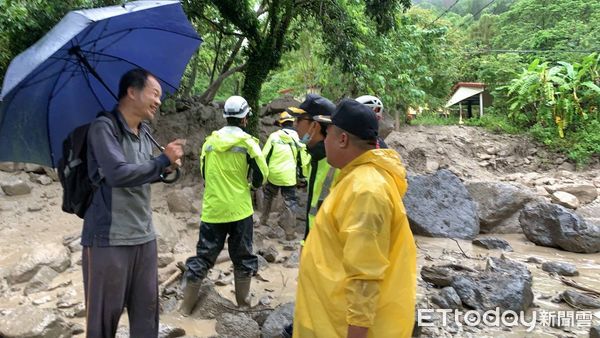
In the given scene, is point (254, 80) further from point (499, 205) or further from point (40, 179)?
point (499, 205)

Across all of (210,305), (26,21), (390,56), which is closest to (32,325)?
(210,305)

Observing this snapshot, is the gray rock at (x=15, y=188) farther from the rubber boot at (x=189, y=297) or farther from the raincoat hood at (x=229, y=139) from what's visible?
the raincoat hood at (x=229, y=139)

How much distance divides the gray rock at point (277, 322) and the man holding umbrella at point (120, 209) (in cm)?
131

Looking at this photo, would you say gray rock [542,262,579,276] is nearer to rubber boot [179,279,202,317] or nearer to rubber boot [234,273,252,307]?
rubber boot [234,273,252,307]

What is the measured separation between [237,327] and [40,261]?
9.01ft

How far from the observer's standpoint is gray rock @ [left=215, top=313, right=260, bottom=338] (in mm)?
3564

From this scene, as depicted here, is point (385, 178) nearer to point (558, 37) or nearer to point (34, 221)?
point (34, 221)

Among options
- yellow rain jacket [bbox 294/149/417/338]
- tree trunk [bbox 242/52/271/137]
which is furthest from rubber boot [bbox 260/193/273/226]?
yellow rain jacket [bbox 294/149/417/338]

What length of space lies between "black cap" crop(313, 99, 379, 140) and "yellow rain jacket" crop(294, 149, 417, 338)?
88 millimetres

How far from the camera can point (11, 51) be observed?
605cm

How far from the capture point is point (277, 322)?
353 cm

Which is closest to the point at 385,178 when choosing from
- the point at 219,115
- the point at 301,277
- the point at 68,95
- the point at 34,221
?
the point at 301,277

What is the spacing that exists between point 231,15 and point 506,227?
22.4 ft

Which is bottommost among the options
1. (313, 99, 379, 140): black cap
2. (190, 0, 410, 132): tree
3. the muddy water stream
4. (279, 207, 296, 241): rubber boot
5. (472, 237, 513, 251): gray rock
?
the muddy water stream
